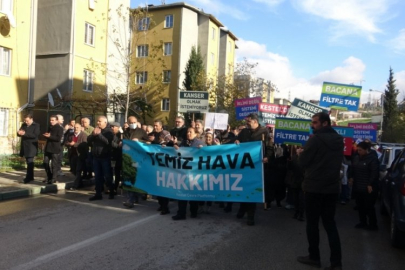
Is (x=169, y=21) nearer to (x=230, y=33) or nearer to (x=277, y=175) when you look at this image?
(x=230, y=33)

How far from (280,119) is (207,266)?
5283mm

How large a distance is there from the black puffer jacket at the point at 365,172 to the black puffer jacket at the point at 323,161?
2669mm

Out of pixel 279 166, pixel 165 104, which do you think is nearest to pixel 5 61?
pixel 279 166

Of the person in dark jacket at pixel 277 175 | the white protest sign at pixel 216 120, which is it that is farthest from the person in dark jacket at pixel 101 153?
the white protest sign at pixel 216 120

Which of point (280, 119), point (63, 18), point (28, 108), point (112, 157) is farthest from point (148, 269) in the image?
point (63, 18)

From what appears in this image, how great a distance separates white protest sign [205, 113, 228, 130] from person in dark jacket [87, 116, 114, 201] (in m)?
5.88

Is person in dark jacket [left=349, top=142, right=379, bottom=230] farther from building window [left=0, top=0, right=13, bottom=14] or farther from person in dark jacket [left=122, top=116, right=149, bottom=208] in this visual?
building window [left=0, top=0, right=13, bottom=14]

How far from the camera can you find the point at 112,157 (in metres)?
9.25

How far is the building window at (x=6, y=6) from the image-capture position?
58.3ft

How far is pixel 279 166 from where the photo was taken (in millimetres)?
8859

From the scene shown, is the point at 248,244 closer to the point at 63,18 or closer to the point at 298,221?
the point at 298,221

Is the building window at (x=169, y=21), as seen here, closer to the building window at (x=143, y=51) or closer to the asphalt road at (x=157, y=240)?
the building window at (x=143, y=51)

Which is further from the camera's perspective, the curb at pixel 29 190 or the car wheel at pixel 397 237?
the curb at pixel 29 190

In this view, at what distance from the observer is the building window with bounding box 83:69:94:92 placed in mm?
25052
